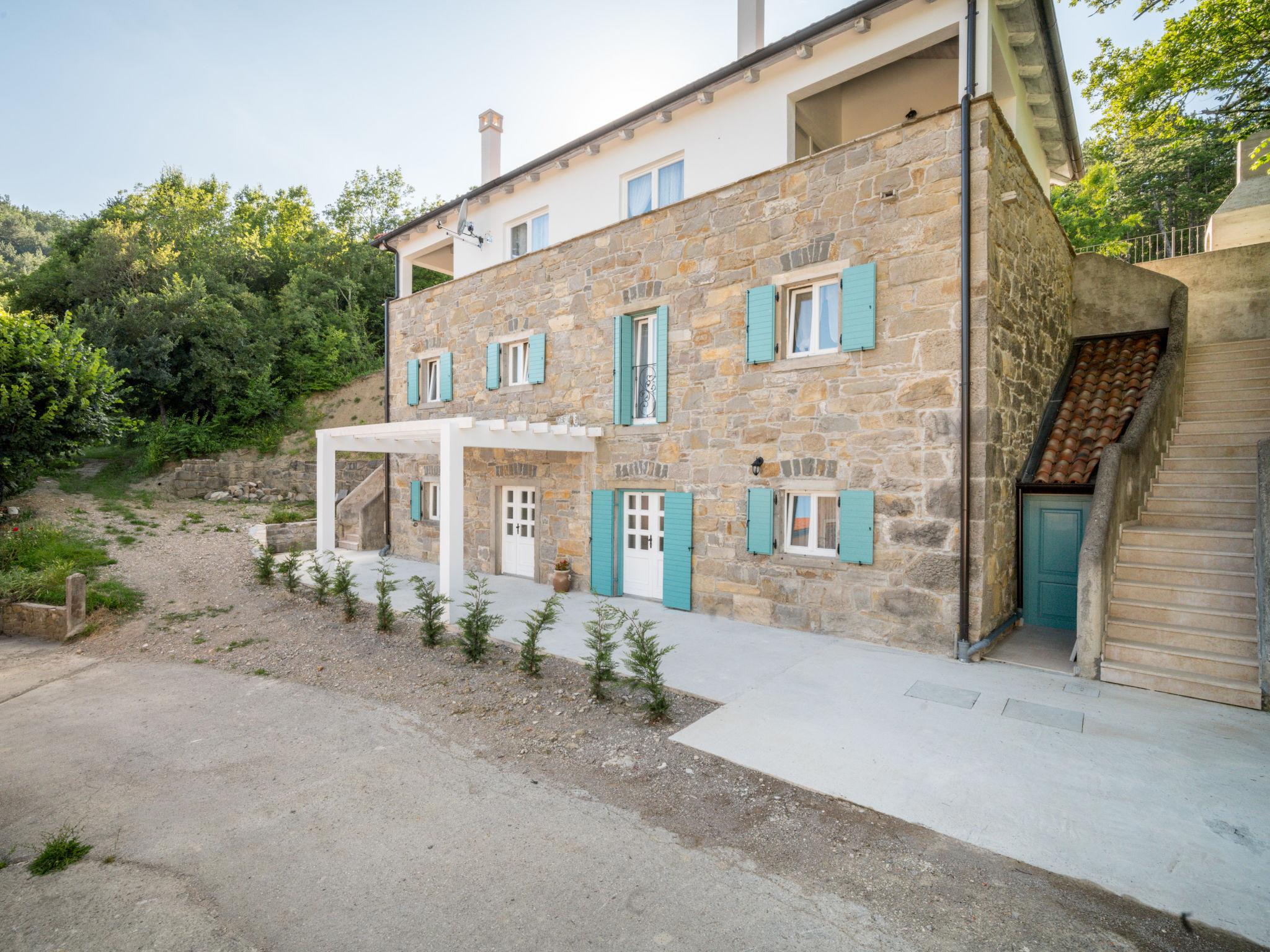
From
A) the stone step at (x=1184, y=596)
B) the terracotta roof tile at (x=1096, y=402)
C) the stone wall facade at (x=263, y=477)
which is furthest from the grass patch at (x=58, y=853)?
the stone wall facade at (x=263, y=477)

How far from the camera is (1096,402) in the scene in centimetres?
789

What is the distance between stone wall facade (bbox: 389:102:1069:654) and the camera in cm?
619

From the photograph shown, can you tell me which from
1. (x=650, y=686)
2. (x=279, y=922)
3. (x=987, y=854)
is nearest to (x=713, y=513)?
(x=650, y=686)

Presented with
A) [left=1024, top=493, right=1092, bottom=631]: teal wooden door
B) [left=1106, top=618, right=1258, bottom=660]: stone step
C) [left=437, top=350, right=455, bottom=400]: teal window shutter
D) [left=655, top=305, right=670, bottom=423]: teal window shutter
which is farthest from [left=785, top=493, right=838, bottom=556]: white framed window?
[left=437, top=350, right=455, bottom=400]: teal window shutter

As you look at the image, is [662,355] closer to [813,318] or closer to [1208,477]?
[813,318]

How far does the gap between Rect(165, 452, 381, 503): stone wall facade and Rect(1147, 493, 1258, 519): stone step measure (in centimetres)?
1738

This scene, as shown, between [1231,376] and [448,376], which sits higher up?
[448,376]

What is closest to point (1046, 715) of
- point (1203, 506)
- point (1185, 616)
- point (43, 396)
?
point (1185, 616)

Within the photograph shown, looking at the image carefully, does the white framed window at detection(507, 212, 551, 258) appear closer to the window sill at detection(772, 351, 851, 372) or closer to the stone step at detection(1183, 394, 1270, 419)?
the window sill at detection(772, 351, 851, 372)

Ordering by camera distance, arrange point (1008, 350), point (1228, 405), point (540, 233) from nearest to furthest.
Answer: point (1008, 350)
point (1228, 405)
point (540, 233)

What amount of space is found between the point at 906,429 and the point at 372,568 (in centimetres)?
945

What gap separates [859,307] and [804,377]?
983 millimetres

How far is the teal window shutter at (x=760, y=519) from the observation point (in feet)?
23.6

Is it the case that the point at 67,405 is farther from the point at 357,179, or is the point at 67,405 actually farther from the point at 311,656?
the point at 357,179
